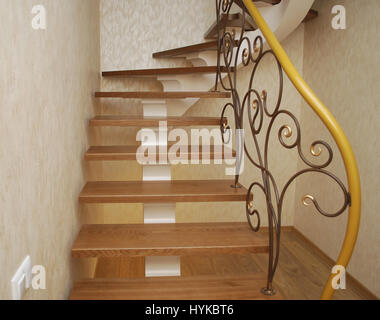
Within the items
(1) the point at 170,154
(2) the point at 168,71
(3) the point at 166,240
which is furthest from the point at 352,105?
(3) the point at 166,240

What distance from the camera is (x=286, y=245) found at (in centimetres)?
349

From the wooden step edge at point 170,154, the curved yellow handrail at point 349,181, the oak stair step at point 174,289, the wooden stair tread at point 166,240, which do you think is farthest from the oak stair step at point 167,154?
the curved yellow handrail at point 349,181

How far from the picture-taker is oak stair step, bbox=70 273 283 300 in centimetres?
161

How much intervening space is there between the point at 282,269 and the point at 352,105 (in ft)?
4.67

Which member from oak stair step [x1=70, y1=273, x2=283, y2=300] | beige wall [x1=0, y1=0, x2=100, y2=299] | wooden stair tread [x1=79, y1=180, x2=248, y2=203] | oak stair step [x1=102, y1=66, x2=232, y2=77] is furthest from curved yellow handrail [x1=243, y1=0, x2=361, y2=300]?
oak stair step [x1=102, y1=66, x2=232, y2=77]

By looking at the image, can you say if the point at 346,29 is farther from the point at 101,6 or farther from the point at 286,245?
the point at 101,6

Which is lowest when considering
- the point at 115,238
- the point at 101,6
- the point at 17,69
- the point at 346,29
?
the point at 115,238

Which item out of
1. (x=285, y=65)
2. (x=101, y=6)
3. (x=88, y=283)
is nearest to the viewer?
(x=285, y=65)

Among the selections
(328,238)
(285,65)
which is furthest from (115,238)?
(328,238)

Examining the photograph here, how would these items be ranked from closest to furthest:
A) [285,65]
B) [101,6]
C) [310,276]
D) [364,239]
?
[285,65]
[364,239]
[310,276]
[101,6]

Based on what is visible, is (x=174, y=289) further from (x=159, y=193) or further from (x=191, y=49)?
(x=191, y=49)

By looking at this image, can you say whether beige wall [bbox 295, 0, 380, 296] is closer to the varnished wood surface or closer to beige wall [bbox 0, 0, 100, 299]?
the varnished wood surface

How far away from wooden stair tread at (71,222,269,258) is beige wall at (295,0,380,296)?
3.89ft

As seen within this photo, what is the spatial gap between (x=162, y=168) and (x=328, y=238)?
1.77 meters
